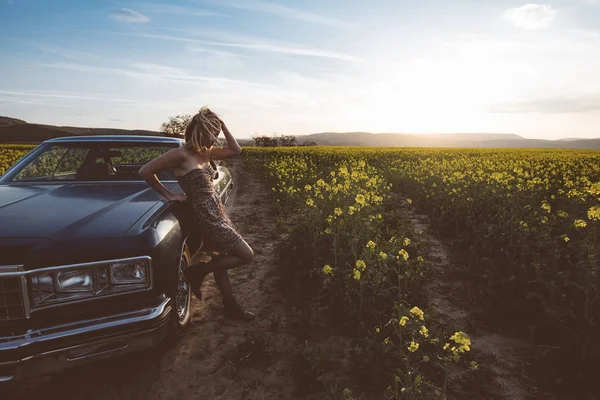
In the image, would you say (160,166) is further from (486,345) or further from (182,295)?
(486,345)

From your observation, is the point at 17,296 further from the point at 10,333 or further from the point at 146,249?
the point at 146,249

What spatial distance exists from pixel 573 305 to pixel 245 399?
11.2 ft

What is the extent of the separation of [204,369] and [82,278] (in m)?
1.38

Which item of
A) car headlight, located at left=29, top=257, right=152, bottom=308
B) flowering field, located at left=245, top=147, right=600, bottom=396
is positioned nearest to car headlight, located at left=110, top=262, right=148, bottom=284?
car headlight, located at left=29, top=257, right=152, bottom=308

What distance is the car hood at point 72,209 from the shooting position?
2592 mm

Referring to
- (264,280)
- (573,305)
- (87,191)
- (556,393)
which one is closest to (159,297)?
(87,191)

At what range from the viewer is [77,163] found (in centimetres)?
477

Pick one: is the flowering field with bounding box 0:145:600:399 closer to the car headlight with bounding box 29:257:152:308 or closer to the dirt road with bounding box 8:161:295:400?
the dirt road with bounding box 8:161:295:400

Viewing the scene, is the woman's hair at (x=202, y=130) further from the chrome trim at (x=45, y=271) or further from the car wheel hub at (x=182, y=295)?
the chrome trim at (x=45, y=271)

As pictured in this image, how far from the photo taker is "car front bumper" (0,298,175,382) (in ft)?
7.37

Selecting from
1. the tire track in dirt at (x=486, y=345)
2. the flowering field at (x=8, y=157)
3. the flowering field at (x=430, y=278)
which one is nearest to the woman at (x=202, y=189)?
the flowering field at (x=430, y=278)

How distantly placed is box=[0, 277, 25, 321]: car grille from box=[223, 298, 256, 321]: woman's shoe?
2.06m

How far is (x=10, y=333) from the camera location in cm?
232

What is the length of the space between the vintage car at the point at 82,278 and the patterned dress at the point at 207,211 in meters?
0.24
